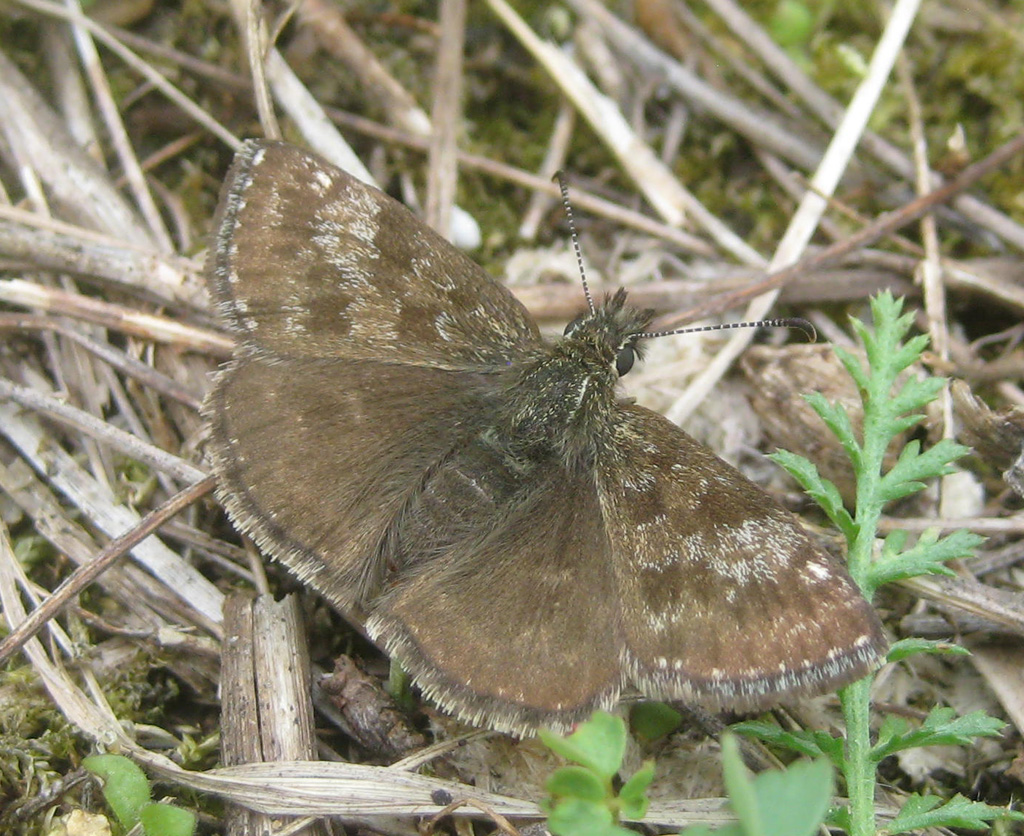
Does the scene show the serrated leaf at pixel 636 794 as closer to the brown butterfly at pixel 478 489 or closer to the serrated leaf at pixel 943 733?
the brown butterfly at pixel 478 489

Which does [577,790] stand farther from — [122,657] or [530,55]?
[530,55]

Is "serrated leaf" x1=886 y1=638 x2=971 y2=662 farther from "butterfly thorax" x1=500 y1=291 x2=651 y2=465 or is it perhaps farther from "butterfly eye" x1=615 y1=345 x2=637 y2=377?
"butterfly eye" x1=615 y1=345 x2=637 y2=377

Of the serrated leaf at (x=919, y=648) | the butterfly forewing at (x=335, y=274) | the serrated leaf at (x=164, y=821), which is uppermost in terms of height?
the butterfly forewing at (x=335, y=274)

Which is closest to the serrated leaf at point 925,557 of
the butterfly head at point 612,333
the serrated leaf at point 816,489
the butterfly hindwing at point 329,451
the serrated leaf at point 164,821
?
the serrated leaf at point 816,489

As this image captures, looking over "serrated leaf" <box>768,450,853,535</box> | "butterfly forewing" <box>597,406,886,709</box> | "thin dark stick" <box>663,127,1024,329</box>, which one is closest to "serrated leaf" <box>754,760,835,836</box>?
"butterfly forewing" <box>597,406,886,709</box>

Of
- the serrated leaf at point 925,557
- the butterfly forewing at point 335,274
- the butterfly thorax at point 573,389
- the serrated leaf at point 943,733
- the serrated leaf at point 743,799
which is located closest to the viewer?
the serrated leaf at point 743,799

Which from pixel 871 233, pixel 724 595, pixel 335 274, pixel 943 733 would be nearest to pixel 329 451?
pixel 335 274

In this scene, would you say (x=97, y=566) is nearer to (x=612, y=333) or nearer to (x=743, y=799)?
(x=612, y=333)
